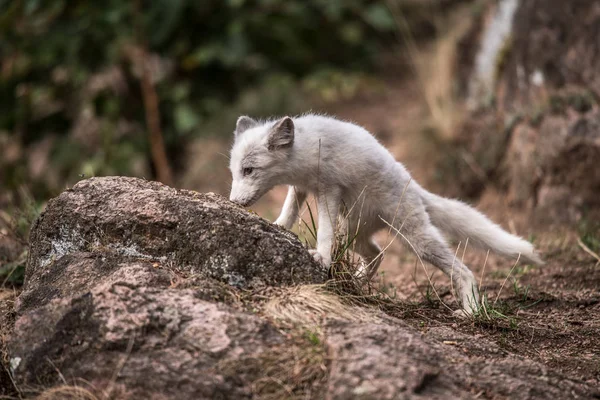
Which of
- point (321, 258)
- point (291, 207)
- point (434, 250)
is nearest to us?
point (321, 258)

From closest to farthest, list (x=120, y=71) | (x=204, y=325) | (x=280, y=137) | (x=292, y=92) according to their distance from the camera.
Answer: (x=204, y=325), (x=280, y=137), (x=120, y=71), (x=292, y=92)

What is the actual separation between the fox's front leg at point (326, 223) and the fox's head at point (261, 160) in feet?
0.87

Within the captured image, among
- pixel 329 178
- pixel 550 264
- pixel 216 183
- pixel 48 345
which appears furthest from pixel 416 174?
pixel 48 345

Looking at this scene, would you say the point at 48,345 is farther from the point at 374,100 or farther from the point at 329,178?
the point at 374,100

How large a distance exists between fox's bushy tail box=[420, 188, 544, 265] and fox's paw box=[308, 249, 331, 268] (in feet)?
3.28

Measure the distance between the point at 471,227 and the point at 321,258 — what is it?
4.02 ft

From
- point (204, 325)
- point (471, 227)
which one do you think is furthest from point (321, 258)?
point (471, 227)

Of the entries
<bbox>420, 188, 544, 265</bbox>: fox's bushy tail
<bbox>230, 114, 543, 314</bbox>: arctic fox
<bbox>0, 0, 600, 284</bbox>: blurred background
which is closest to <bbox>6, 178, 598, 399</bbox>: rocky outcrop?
<bbox>230, 114, 543, 314</bbox>: arctic fox

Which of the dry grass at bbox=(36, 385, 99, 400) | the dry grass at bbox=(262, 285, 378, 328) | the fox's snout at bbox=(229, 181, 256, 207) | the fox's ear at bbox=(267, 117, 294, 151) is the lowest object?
the dry grass at bbox=(36, 385, 99, 400)

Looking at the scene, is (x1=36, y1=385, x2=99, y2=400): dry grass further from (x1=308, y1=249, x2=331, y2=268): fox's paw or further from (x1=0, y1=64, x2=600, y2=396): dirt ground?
(x1=308, y1=249, x2=331, y2=268): fox's paw

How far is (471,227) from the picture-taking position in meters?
4.25

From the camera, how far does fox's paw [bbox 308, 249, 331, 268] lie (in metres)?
3.39

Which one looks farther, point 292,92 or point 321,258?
point 292,92

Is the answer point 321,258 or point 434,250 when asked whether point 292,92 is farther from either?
point 321,258
